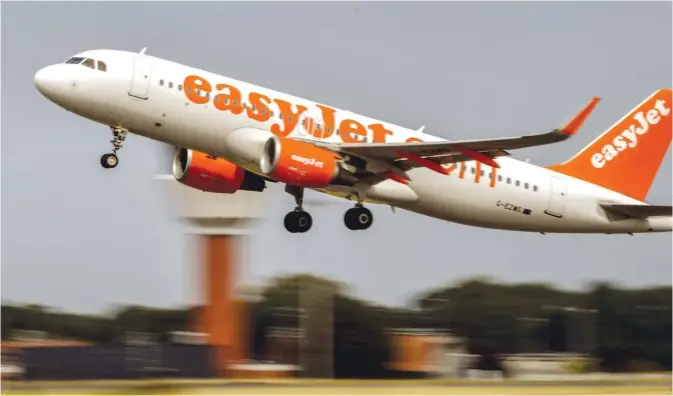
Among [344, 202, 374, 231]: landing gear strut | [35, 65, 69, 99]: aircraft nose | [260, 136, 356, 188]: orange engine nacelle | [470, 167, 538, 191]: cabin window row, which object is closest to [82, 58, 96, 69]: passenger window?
[35, 65, 69, 99]: aircraft nose

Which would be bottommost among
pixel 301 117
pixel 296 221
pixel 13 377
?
pixel 13 377

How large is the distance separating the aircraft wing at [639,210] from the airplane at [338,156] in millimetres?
31

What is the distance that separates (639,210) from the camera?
3616 cm

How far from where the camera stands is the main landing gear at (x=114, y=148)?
1241 inches

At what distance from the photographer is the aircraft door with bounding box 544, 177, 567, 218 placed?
35.9 metres

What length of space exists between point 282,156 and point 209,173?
3.79m

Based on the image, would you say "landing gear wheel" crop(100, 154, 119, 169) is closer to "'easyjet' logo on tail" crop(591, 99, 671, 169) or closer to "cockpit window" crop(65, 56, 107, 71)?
"cockpit window" crop(65, 56, 107, 71)

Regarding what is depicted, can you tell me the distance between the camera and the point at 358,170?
109 feet

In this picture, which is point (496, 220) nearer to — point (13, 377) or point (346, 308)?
point (13, 377)

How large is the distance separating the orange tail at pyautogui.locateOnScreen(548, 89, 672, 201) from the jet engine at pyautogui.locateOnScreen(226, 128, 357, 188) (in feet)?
27.0

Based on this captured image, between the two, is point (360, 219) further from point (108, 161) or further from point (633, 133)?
point (633, 133)

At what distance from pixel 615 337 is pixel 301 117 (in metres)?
37.4

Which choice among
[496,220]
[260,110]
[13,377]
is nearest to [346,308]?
[13,377]

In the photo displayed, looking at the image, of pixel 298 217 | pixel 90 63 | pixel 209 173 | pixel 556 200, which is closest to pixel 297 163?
pixel 298 217
